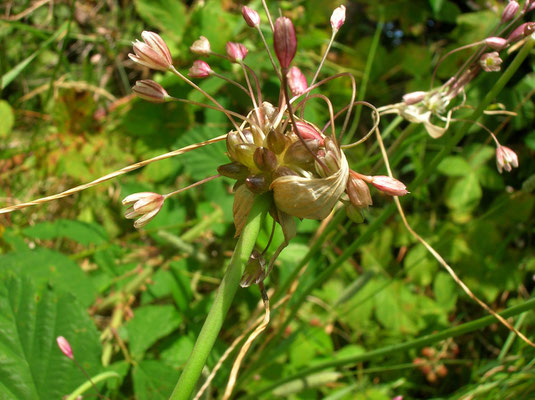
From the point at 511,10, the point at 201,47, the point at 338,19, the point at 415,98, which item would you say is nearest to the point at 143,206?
the point at 201,47

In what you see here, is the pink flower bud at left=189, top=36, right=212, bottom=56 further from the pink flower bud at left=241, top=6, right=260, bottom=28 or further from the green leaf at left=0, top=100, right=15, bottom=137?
the green leaf at left=0, top=100, right=15, bottom=137

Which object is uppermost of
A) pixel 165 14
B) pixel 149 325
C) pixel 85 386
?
pixel 165 14

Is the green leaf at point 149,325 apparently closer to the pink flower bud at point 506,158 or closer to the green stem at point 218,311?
the green stem at point 218,311

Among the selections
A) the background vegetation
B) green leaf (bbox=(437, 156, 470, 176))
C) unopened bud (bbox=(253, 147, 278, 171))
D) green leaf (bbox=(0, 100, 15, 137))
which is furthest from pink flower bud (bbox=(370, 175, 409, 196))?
green leaf (bbox=(0, 100, 15, 137))

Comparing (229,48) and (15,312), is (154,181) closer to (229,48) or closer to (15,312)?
(15,312)

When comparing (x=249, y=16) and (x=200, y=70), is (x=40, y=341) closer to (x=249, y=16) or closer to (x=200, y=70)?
(x=200, y=70)

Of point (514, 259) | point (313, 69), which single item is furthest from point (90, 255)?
point (514, 259)

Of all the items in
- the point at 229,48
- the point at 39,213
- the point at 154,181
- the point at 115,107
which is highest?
the point at 229,48
